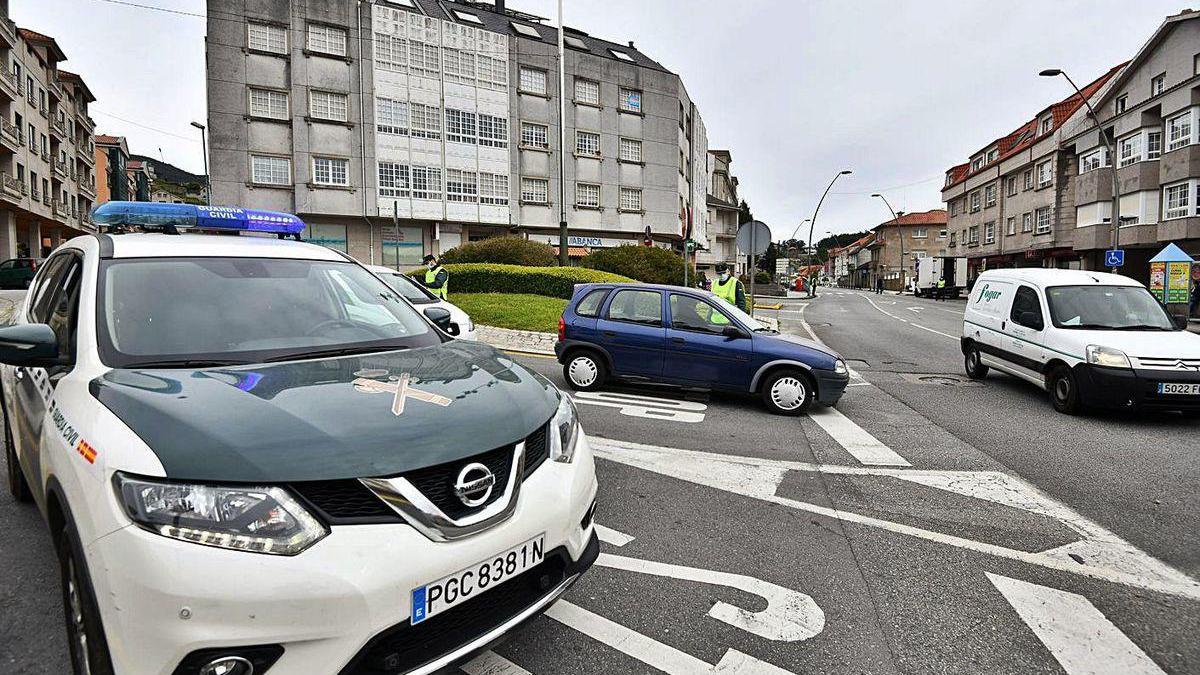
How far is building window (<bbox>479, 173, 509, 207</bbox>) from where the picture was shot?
36.9m

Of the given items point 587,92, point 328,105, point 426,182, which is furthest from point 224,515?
point 587,92

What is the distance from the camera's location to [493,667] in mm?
2471

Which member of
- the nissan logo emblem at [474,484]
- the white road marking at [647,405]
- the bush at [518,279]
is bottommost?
the white road marking at [647,405]

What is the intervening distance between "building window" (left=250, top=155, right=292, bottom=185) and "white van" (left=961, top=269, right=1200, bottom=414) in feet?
107

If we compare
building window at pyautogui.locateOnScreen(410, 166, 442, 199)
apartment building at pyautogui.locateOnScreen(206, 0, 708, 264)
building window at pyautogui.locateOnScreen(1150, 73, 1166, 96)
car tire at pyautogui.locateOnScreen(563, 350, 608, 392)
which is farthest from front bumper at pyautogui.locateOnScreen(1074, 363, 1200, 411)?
building window at pyautogui.locateOnScreen(1150, 73, 1166, 96)

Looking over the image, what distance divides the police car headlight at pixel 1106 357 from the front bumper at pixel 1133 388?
0.19ft

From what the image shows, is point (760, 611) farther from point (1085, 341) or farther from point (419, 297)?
point (419, 297)

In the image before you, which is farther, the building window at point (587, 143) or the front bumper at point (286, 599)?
the building window at point (587, 143)

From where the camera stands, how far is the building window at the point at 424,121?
3466 centimetres

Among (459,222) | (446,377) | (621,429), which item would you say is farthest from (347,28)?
(446,377)

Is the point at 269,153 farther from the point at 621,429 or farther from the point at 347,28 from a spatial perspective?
the point at 621,429

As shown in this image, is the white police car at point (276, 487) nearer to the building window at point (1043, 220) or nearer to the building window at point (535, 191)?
the building window at point (535, 191)

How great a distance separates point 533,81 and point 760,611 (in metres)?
39.3

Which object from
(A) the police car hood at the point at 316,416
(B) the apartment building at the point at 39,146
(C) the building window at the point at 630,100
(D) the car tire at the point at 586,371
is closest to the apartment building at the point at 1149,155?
(C) the building window at the point at 630,100
